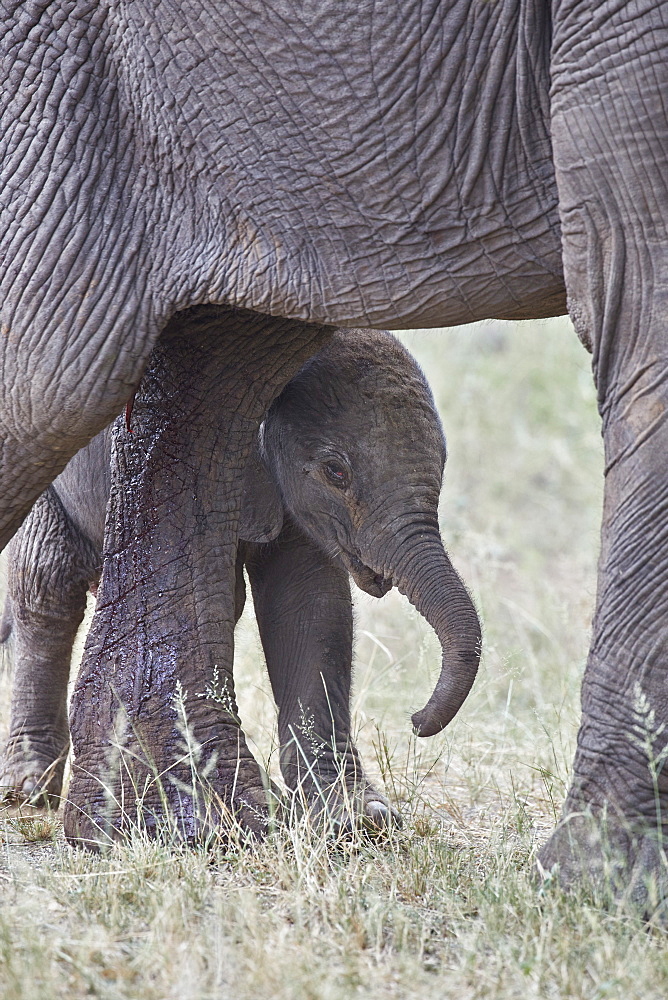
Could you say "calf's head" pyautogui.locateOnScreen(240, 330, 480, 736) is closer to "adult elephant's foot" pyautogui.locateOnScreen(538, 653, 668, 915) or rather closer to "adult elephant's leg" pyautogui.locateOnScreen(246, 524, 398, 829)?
"adult elephant's leg" pyautogui.locateOnScreen(246, 524, 398, 829)

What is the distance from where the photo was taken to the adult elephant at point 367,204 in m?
2.94

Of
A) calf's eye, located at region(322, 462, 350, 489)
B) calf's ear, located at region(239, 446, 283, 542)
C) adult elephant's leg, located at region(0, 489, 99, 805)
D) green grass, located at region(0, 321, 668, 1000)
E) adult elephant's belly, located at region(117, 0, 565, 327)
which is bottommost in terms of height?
green grass, located at region(0, 321, 668, 1000)

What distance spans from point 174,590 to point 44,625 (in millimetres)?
1314

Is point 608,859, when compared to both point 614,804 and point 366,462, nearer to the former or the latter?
point 614,804

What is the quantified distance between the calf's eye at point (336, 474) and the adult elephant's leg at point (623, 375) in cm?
176

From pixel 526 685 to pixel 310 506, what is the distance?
2.52m

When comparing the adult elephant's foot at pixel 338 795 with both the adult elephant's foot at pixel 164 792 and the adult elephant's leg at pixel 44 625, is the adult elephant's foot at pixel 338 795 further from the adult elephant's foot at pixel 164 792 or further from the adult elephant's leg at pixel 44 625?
the adult elephant's leg at pixel 44 625

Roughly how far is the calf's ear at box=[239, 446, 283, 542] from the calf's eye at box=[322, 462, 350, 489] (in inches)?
8.7

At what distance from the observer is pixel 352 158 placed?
3225 mm

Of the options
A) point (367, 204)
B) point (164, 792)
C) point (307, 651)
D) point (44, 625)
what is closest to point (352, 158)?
point (367, 204)

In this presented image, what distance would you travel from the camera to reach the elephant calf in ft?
15.2

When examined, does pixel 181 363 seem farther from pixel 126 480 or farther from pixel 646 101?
pixel 646 101

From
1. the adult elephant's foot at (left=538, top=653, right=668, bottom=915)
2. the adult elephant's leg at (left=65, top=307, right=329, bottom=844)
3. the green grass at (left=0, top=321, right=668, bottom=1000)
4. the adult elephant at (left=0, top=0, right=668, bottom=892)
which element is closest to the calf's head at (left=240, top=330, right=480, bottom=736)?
the adult elephant's leg at (left=65, top=307, right=329, bottom=844)

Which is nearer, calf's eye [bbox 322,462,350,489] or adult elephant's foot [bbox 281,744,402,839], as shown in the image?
adult elephant's foot [bbox 281,744,402,839]
